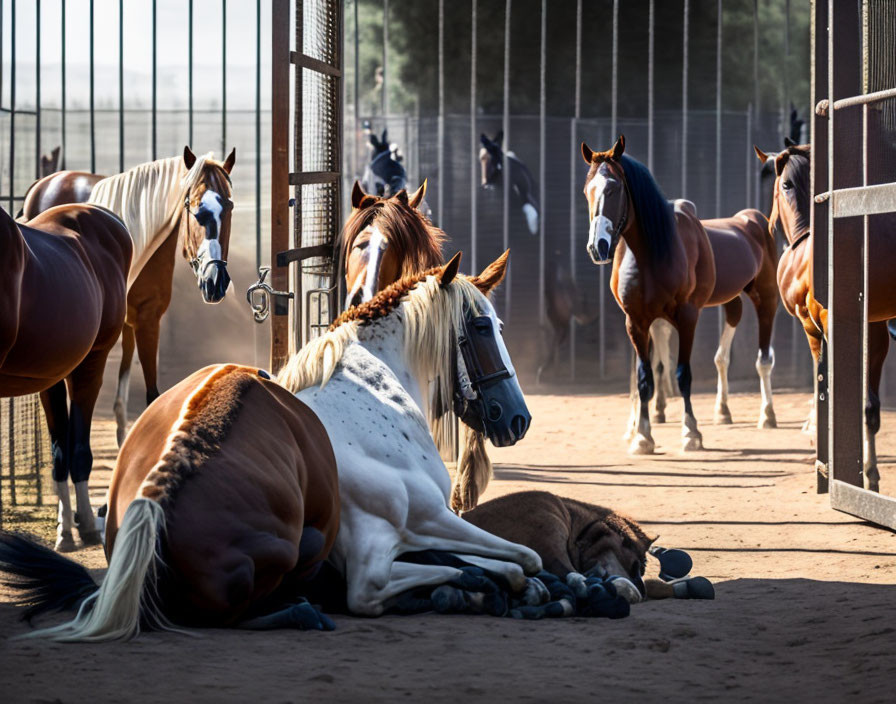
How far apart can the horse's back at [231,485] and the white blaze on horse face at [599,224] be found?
5585 mm

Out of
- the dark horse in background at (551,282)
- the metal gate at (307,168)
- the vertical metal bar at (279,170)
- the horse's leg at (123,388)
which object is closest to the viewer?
the vertical metal bar at (279,170)

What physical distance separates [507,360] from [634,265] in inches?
210

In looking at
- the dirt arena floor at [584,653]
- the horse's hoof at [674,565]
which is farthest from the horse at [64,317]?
the horse's hoof at [674,565]

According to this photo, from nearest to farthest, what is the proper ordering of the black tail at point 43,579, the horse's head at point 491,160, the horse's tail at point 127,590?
the horse's tail at point 127,590, the black tail at point 43,579, the horse's head at point 491,160

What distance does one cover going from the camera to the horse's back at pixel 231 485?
11.0ft

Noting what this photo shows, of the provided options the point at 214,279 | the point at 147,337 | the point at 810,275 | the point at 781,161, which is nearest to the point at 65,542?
the point at 214,279

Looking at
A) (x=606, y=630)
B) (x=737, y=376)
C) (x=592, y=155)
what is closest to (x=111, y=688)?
(x=606, y=630)

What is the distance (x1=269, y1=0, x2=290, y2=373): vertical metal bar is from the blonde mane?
89 centimetres

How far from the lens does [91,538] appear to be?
5895mm

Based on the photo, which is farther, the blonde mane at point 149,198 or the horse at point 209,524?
the blonde mane at point 149,198

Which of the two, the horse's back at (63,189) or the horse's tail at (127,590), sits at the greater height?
the horse's back at (63,189)

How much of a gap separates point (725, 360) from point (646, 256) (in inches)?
91.0

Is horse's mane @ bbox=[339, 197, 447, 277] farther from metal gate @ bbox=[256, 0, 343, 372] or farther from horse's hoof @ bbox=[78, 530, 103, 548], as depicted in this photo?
horse's hoof @ bbox=[78, 530, 103, 548]

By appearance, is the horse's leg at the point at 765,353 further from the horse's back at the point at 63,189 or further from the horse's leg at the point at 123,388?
the horse's back at the point at 63,189
